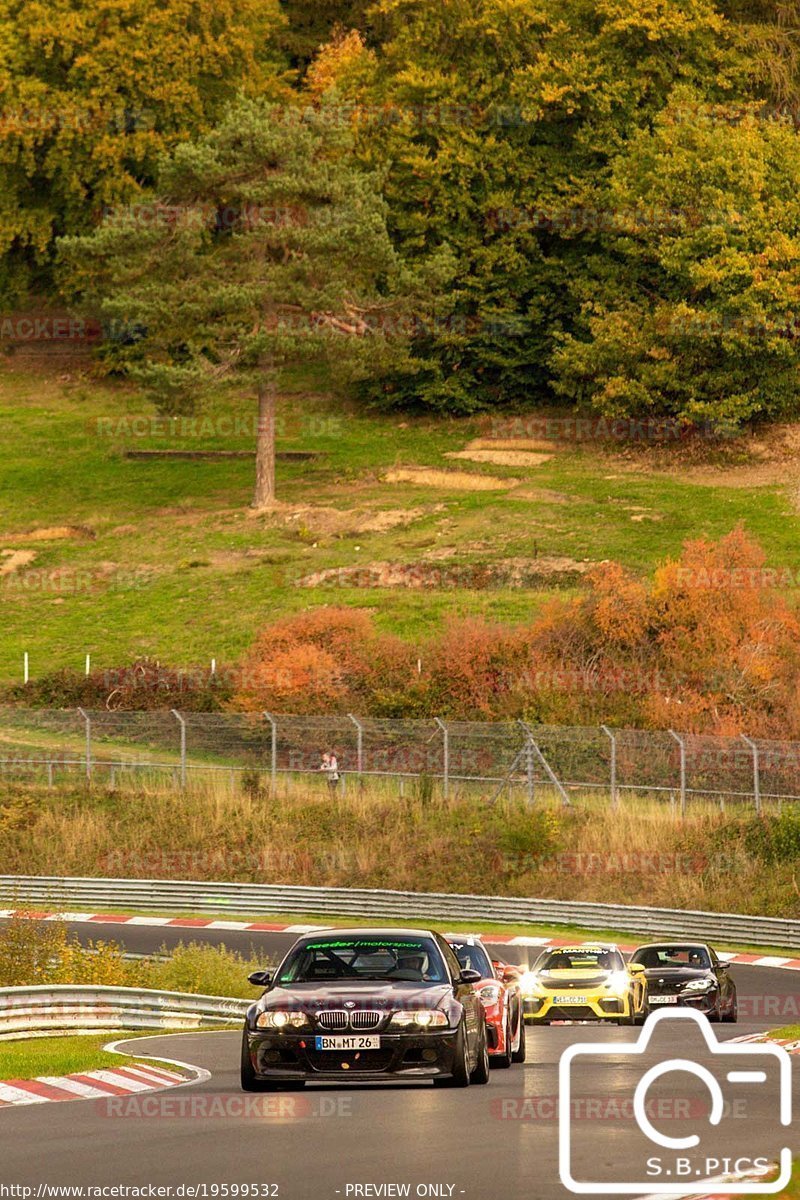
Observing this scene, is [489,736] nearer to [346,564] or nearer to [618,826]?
[618,826]

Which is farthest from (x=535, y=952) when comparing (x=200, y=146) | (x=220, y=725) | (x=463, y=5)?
(x=463, y=5)

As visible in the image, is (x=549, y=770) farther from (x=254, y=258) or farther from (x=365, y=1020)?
(x=254, y=258)

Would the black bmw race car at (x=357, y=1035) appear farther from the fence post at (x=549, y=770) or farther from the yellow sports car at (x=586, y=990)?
the fence post at (x=549, y=770)

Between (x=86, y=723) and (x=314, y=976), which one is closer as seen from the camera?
(x=314, y=976)

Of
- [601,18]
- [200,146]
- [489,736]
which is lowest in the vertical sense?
[489,736]

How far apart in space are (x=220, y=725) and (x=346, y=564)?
20925 millimetres

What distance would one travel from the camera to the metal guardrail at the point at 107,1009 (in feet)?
70.9

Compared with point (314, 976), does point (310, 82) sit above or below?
above

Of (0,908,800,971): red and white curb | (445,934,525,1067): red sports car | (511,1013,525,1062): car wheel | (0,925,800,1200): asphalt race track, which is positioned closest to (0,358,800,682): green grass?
(0,908,800,971): red and white curb

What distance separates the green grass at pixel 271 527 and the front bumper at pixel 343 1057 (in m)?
43.0

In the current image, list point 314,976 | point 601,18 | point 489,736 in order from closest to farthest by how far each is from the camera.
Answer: point 314,976 < point 489,736 < point 601,18

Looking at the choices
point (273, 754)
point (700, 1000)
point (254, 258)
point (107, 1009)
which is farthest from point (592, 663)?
point (107, 1009)

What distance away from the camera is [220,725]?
4525 cm

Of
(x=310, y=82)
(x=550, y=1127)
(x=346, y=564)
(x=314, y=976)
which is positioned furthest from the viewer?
(x=310, y=82)
